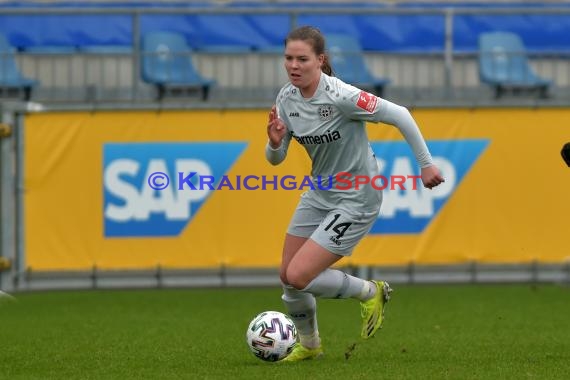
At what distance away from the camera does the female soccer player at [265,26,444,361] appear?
736cm

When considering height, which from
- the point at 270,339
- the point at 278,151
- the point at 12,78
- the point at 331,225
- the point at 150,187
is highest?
the point at 278,151

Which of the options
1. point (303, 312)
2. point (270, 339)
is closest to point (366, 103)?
point (303, 312)

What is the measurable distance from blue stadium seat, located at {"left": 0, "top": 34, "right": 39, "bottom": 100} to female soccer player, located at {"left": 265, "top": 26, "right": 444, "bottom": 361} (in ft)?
A: 22.1

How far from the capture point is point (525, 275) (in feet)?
42.6

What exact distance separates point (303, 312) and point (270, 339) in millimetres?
308

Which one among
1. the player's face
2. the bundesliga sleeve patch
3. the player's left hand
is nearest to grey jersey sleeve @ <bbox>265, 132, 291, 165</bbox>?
the player's face

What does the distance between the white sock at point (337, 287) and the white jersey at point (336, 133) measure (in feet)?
1.40

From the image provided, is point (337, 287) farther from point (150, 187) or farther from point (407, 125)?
point (150, 187)

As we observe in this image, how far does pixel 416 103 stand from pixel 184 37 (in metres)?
4.11

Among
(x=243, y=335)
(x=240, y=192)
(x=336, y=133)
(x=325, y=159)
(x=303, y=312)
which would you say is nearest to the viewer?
(x=336, y=133)

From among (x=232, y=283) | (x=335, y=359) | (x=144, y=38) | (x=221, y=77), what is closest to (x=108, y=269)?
(x=232, y=283)

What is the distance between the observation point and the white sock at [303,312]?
7.84 metres

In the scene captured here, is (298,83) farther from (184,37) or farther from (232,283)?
(184,37)

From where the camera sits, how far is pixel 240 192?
12742 millimetres
